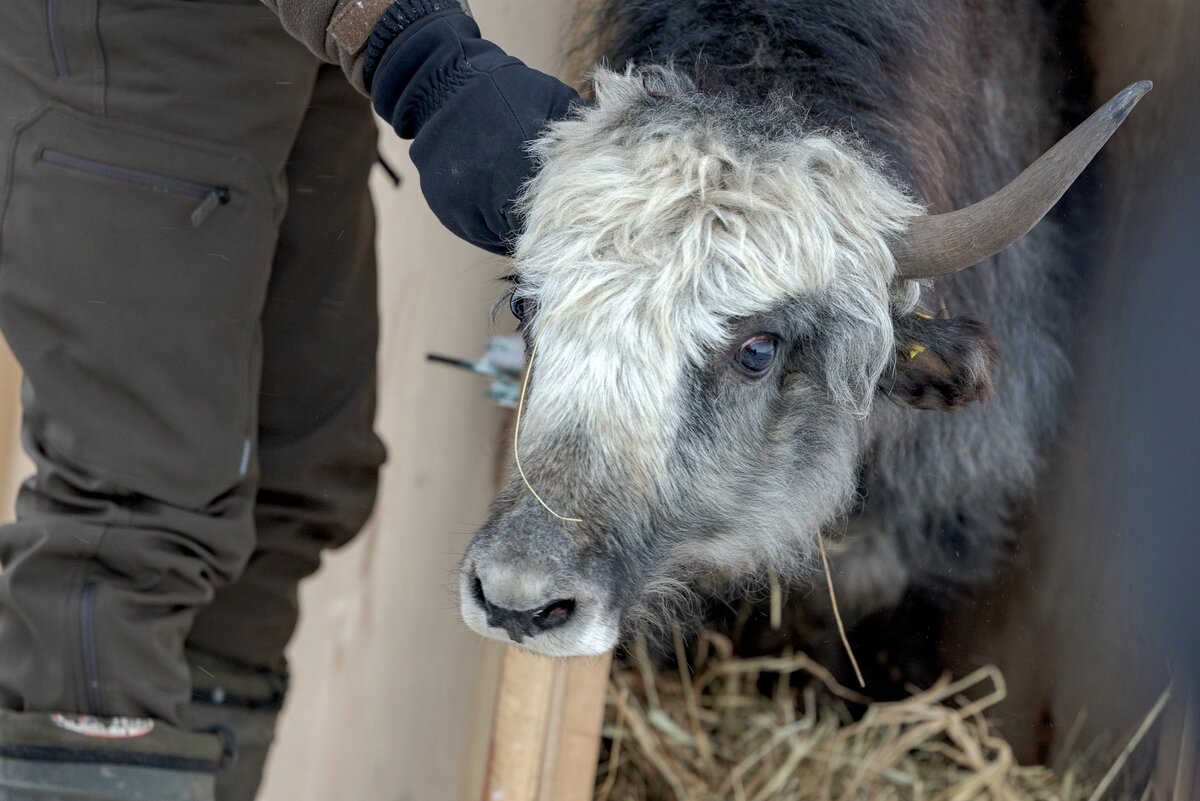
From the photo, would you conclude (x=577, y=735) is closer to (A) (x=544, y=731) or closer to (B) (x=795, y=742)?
(A) (x=544, y=731)

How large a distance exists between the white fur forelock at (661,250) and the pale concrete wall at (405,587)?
1101 millimetres

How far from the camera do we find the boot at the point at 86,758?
83.5 inches

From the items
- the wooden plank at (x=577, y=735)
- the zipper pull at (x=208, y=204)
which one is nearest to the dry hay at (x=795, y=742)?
the wooden plank at (x=577, y=735)

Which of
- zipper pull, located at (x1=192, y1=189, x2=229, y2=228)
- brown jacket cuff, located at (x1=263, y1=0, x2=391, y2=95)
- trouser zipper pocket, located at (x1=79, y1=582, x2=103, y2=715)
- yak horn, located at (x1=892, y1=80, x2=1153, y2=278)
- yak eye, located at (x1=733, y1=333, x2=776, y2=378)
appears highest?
brown jacket cuff, located at (x1=263, y1=0, x2=391, y2=95)

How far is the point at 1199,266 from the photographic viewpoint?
7.73 feet

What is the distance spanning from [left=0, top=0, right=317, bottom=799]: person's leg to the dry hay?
4.59ft

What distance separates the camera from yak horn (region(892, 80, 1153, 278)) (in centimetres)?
158

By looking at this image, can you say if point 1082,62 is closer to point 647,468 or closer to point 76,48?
point 647,468

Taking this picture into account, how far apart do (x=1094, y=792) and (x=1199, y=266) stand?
3.88 ft

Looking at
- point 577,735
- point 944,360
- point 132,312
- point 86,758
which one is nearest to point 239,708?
point 86,758

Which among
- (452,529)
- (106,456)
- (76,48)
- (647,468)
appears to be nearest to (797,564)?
(647,468)

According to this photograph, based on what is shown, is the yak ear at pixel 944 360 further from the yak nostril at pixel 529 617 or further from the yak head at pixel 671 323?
the yak nostril at pixel 529 617

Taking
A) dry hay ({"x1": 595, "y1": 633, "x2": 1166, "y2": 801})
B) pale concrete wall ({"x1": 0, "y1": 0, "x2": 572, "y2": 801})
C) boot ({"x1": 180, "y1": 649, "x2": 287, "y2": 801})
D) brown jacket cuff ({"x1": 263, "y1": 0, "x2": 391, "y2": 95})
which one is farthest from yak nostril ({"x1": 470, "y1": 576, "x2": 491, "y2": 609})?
dry hay ({"x1": 595, "y1": 633, "x2": 1166, "y2": 801})

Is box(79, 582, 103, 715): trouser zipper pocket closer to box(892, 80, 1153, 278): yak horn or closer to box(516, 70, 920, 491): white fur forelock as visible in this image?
box(516, 70, 920, 491): white fur forelock
